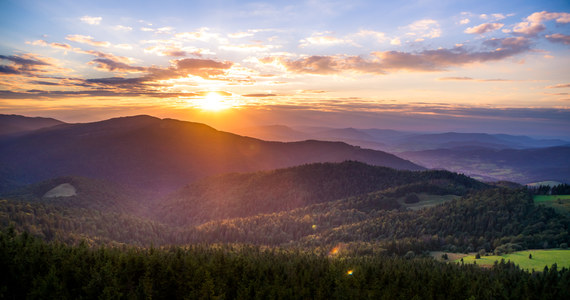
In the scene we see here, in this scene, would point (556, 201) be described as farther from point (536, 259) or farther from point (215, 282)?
point (215, 282)

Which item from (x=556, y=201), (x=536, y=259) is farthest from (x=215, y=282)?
(x=556, y=201)

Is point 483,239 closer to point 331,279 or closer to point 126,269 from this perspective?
point 331,279

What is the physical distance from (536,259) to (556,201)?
79.6m

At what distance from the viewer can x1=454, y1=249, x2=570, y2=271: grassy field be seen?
80125mm

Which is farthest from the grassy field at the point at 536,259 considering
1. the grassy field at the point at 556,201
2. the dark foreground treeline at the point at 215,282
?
the grassy field at the point at 556,201

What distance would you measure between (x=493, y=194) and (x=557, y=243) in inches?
3165

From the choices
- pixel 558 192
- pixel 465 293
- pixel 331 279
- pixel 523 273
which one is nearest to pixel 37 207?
pixel 331 279

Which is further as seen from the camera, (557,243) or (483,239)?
(483,239)

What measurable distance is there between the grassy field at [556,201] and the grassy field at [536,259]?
51661 mm

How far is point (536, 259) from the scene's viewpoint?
86.6 meters

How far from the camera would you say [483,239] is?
123 meters

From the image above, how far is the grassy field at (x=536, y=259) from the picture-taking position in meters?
80.1

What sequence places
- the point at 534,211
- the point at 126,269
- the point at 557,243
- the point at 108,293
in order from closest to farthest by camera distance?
the point at 108,293, the point at 126,269, the point at 557,243, the point at 534,211

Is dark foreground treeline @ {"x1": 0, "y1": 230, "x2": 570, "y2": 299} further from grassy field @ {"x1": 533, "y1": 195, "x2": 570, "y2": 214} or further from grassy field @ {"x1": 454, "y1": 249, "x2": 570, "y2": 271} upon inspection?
grassy field @ {"x1": 533, "y1": 195, "x2": 570, "y2": 214}
